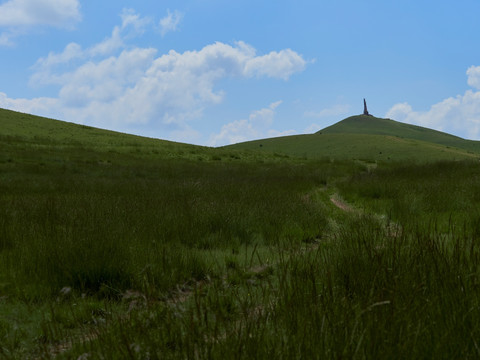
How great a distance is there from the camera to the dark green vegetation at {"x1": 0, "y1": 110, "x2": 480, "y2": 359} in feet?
7.19

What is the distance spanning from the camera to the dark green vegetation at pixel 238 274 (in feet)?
7.19

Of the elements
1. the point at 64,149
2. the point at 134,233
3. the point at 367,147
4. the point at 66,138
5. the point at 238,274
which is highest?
the point at 367,147

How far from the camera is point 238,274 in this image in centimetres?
450

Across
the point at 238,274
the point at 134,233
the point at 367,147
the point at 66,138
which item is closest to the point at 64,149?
the point at 66,138

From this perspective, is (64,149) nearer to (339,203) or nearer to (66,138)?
(66,138)

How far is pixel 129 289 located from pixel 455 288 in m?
3.46

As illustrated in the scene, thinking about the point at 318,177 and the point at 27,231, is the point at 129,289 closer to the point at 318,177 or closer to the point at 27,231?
the point at 27,231

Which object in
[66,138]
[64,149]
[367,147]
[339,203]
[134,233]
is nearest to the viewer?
[134,233]

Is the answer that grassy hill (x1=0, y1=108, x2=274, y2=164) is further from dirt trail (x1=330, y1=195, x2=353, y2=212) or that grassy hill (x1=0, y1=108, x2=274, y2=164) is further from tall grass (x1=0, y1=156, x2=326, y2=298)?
dirt trail (x1=330, y1=195, x2=353, y2=212)

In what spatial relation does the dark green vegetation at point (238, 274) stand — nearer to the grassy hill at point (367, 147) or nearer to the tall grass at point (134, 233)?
the tall grass at point (134, 233)

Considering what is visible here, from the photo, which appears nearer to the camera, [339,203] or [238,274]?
[238,274]

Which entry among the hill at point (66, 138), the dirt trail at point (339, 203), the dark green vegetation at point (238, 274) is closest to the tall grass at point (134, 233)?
the dark green vegetation at point (238, 274)

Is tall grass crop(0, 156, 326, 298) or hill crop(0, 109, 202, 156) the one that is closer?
tall grass crop(0, 156, 326, 298)

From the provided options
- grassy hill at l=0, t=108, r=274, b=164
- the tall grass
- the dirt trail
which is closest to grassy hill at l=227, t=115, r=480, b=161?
grassy hill at l=0, t=108, r=274, b=164
